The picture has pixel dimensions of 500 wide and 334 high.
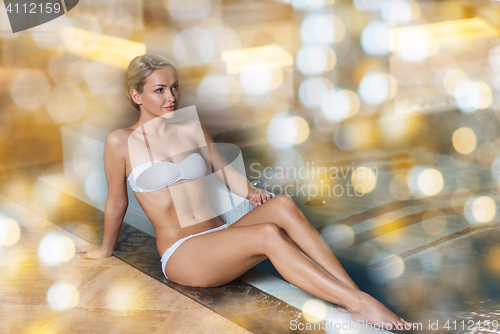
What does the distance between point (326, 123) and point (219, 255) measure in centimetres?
399

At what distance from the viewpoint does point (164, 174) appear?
2.35m

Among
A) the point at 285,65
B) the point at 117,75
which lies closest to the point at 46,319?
the point at 117,75

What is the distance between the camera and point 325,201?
416cm

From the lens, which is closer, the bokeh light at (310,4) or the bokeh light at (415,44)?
the bokeh light at (310,4)

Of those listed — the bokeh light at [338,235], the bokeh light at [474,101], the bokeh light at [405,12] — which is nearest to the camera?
the bokeh light at [338,235]

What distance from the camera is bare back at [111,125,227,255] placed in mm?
2354

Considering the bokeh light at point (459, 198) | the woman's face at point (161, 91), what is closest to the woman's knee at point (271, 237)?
the woman's face at point (161, 91)

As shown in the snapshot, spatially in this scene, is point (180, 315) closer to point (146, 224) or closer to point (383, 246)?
point (146, 224)

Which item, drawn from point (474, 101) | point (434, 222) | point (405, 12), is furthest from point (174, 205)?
point (405, 12)

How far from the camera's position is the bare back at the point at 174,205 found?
235 centimetres

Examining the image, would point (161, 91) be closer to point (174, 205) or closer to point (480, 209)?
point (174, 205)

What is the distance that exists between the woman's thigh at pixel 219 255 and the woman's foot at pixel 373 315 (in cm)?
43

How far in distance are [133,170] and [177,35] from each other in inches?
197

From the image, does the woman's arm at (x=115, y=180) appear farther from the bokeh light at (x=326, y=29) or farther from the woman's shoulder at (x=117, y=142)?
the bokeh light at (x=326, y=29)
